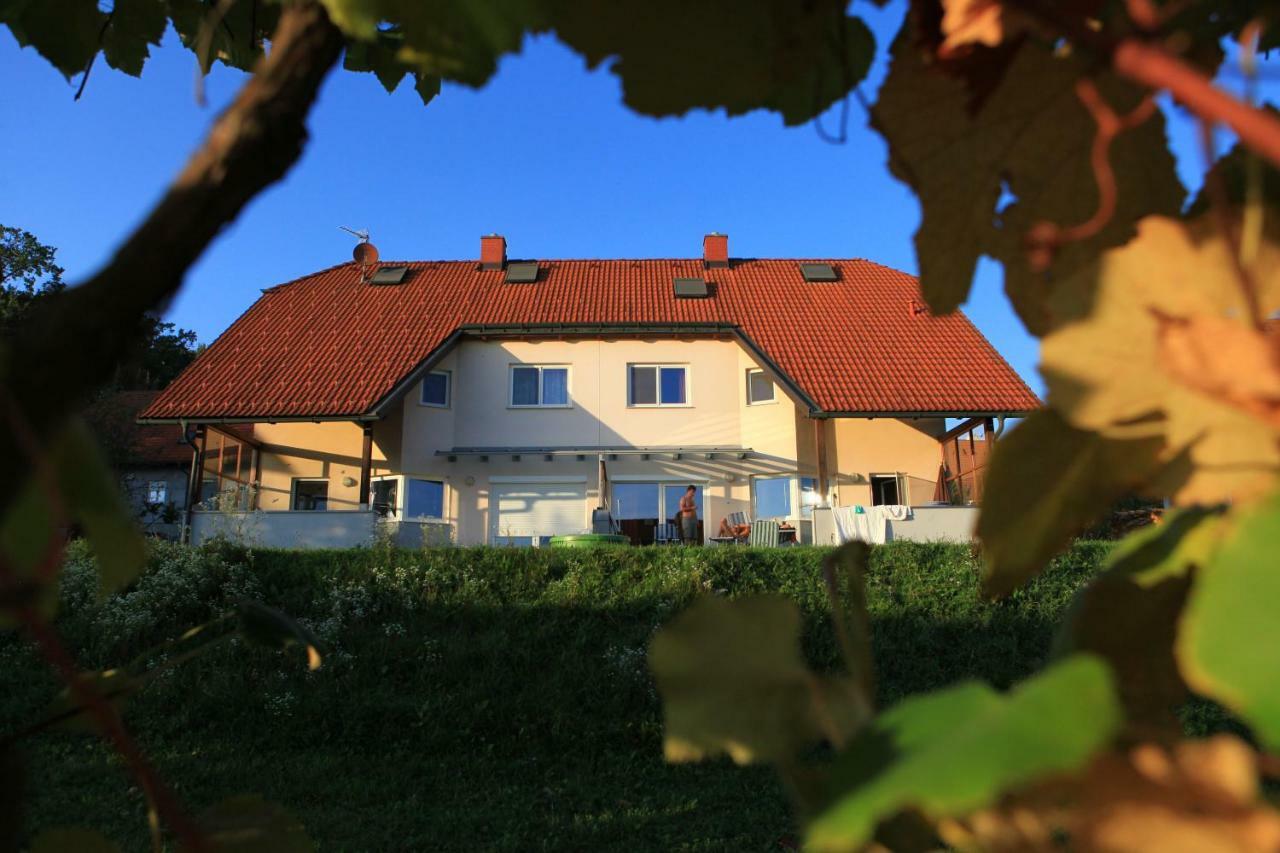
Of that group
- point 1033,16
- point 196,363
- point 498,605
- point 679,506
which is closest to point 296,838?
point 1033,16

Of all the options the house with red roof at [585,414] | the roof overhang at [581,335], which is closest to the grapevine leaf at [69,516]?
the house with red roof at [585,414]

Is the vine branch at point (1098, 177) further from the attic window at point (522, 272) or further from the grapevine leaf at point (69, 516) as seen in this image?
the attic window at point (522, 272)

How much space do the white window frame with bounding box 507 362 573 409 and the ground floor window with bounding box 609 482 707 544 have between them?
1.87m

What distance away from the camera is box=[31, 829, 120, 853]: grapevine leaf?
0.48 metres

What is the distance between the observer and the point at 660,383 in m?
16.5

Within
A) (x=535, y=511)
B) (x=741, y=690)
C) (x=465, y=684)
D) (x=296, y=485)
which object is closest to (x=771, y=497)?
(x=535, y=511)

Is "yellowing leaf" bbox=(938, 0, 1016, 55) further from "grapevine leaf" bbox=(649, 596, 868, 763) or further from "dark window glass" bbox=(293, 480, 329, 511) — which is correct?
"dark window glass" bbox=(293, 480, 329, 511)

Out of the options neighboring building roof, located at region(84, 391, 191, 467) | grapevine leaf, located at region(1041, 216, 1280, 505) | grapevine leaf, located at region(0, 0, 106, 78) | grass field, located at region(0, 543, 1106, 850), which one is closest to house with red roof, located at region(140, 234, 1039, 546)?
grass field, located at region(0, 543, 1106, 850)

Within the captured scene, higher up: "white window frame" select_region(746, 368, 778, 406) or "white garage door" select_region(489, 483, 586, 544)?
"white window frame" select_region(746, 368, 778, 406)

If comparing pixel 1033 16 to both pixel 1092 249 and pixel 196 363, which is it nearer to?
pixel 1092 249

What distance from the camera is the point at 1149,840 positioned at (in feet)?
0.75

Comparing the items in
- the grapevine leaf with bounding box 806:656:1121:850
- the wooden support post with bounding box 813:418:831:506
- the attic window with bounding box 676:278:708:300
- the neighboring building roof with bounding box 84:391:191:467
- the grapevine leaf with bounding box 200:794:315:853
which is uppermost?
the attic window with bounding box 676:278:708:300

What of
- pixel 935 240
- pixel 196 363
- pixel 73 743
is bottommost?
pixel 73 743

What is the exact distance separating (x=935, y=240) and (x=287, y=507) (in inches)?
648
